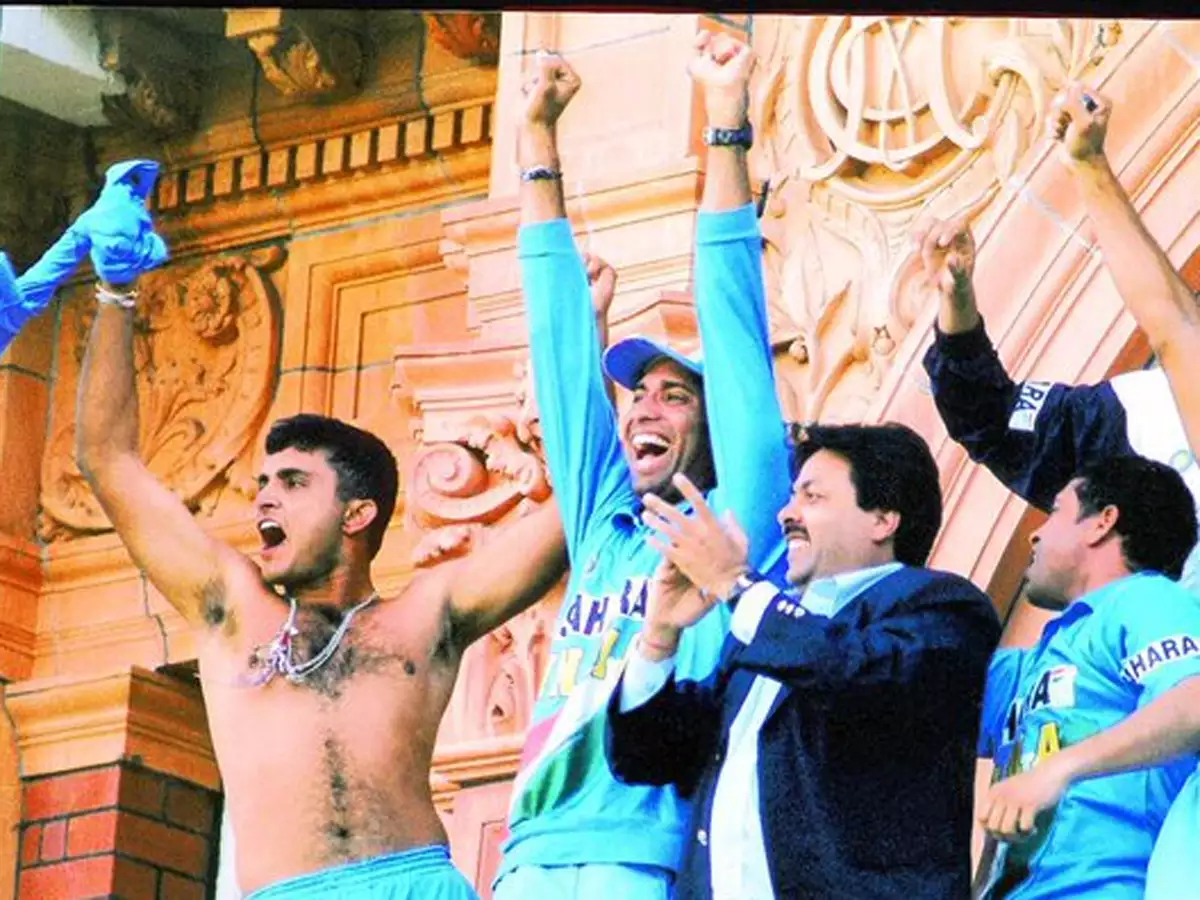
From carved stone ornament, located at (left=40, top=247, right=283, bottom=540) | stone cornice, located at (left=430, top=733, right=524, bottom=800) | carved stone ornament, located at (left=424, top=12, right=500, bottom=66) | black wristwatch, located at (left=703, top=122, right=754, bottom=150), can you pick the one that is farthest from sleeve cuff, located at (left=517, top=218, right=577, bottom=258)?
carved stone ornament, located at (left=40, top=247, right=283, bottom=540)

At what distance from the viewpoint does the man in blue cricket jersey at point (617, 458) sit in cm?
1014

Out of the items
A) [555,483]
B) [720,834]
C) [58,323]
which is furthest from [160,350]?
[720,834]

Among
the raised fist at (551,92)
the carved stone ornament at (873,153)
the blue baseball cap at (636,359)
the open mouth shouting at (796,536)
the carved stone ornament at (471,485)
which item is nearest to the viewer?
the open mouth shouting at (796,536)

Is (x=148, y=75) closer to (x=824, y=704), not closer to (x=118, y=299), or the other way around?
(x=118, y=299)

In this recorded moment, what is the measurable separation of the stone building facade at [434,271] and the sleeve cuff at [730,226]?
3.44ft

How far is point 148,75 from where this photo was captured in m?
13.3

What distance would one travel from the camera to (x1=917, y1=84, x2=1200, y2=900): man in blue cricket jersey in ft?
33.6

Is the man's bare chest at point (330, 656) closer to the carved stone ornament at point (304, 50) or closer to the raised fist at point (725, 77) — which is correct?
the raised fist at point (725, 77)

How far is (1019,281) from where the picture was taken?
1137cm

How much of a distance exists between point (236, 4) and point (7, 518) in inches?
110

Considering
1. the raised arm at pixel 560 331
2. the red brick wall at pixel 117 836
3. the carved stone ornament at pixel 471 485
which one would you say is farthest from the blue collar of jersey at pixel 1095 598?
the red brick wall at pixel 117 836

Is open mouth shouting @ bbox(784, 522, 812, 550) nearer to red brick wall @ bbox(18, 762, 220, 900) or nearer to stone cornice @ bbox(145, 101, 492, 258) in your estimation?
stone cornice @ bbox(145, 101, 492, 258)

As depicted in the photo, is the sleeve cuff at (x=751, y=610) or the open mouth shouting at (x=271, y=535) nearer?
the sleeve cuff at (x=751, y=610)

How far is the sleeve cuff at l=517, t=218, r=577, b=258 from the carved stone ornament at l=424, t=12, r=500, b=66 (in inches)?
86.1
